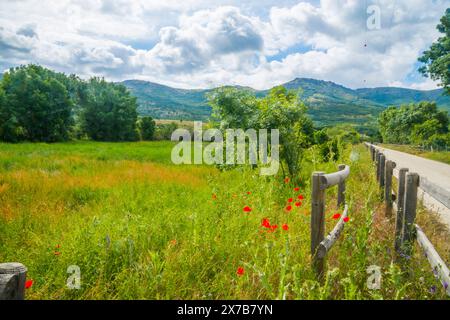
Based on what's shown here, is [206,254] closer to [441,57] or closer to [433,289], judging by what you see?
[433,289]

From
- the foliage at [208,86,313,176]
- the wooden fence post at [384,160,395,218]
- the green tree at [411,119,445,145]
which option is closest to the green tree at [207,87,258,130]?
the foliage at [208,86,313,176]

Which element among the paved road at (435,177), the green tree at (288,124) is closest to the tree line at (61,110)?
the green tree at (288,124)

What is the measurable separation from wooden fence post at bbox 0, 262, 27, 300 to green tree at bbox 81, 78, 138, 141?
56.0 metres

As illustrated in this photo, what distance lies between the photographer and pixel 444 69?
19.2m

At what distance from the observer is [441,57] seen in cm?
1942

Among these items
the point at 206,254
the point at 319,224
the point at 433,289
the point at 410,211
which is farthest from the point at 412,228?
the point at 206,254

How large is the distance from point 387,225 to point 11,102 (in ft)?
153

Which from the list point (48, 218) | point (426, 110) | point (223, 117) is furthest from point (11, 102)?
point (426, 110)

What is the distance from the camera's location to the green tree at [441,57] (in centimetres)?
1922

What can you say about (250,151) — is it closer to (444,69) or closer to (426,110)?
(444,69)

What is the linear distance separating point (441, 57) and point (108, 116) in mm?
48012

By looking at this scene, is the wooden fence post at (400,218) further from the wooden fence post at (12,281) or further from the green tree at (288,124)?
the green tree at (288,124)
